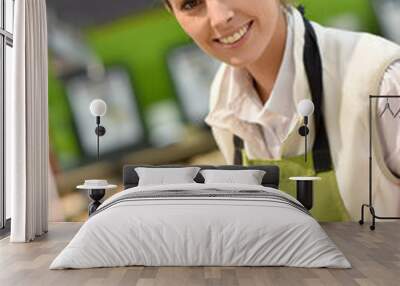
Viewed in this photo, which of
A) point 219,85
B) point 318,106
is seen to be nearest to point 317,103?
point 318,106

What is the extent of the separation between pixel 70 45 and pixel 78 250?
3861 millimetres

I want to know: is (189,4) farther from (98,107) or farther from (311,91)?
(311,91)

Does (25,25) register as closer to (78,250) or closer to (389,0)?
(78,250)

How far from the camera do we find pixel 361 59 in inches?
296

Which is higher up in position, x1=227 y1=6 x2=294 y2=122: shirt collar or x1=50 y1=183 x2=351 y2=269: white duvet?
x1=227 y1=6 x2=294 y2=122: shirt collar

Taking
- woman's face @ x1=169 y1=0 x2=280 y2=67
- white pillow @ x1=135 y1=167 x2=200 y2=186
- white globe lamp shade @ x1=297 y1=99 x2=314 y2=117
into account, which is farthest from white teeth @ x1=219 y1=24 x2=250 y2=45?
white pillow @ x1=135 y1=167 x2=200 y2=186

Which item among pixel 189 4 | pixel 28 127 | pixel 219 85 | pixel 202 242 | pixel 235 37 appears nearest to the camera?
pixel 202 242

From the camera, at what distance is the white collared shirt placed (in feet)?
24.7

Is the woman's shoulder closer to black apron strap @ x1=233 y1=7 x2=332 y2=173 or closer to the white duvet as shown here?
black apron strap @ x1=233 y1=7 x2=332 y2=173

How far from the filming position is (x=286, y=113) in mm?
7559

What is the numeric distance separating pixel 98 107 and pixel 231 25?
1795 mm

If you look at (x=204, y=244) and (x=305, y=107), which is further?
(x=305, y=107)

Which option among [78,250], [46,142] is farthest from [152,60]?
[78,250]

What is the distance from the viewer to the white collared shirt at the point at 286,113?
7539mm
